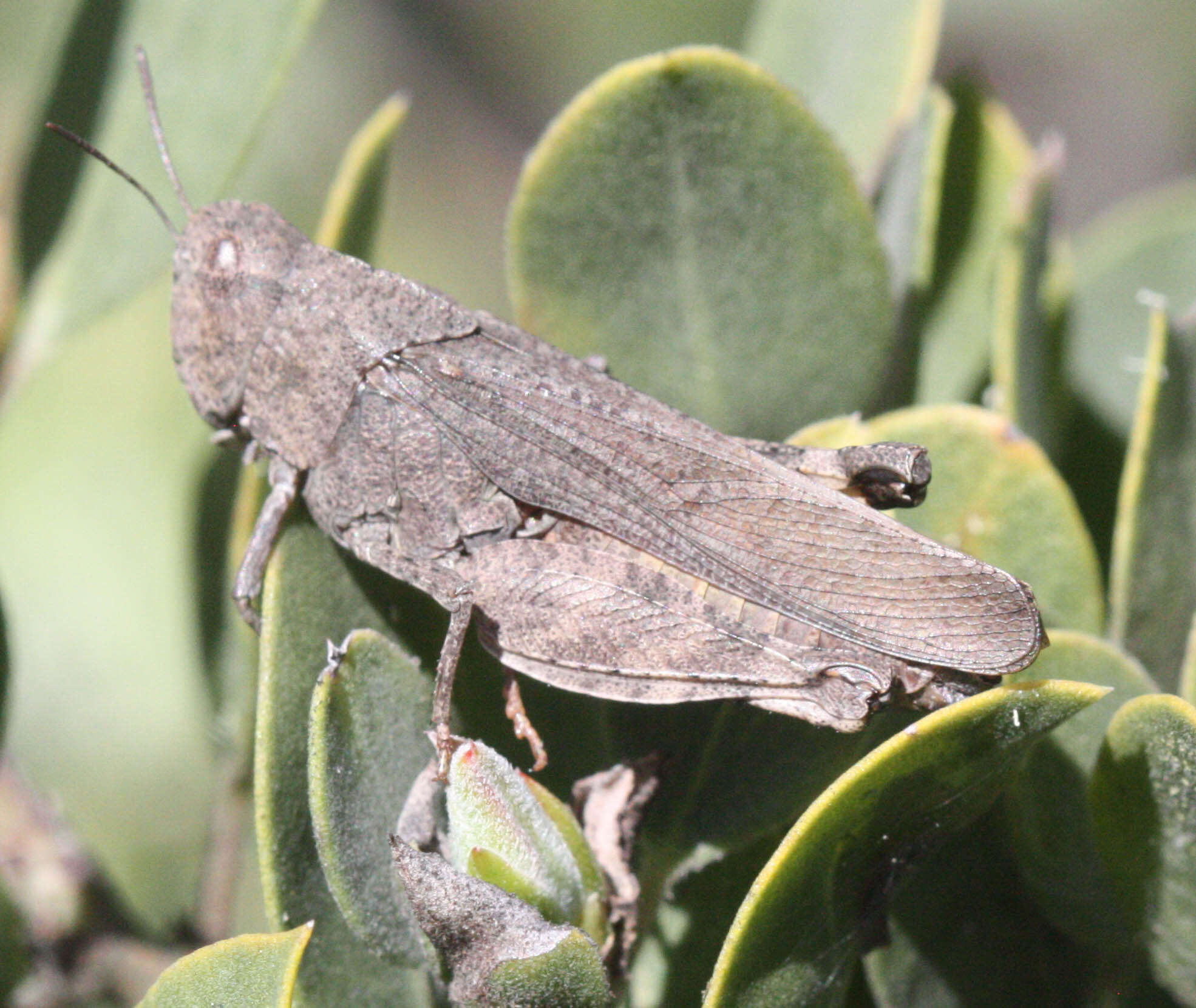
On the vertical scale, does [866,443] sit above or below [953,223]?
below

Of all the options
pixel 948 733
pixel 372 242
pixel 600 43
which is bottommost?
pixel 948 733

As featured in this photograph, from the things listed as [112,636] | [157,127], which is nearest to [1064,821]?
[157,127]

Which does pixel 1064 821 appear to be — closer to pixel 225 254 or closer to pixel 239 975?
pixel 239 975

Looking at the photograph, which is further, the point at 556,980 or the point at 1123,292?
the point at 1123,292

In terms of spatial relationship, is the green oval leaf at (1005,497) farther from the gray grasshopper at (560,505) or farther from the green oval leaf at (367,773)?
the green oval leaf at (367,773)

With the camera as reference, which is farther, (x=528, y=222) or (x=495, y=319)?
(x=495, y=319)

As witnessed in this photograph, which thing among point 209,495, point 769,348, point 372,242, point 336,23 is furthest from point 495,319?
point 336,23

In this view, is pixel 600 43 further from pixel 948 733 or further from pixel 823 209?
pixel 948 733
